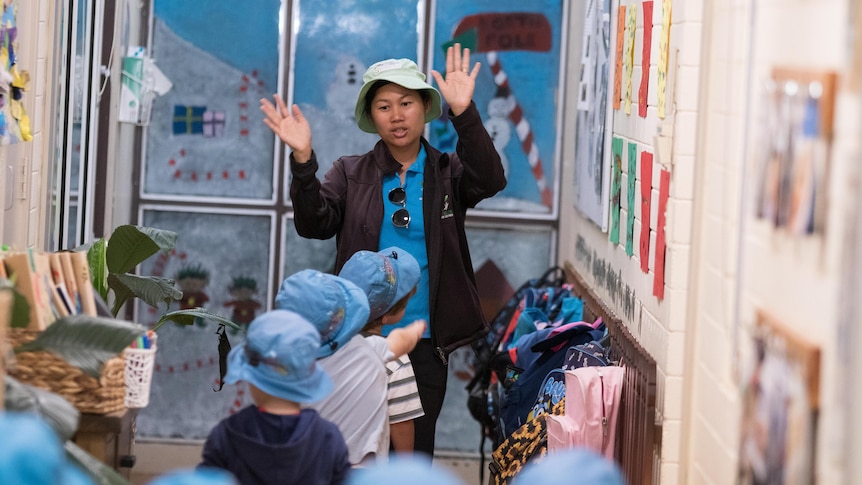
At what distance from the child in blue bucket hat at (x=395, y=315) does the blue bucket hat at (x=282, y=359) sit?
0.60m

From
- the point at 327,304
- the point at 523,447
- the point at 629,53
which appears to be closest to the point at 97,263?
the point at 327,304

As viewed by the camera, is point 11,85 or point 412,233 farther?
point 412,233

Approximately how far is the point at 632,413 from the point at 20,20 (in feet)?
7.05

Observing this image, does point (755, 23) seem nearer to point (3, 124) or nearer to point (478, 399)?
point (3, 124)

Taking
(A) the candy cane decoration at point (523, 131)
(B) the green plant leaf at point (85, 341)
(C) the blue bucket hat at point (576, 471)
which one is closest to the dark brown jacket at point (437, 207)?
(B) the green plant leaf at point (85, 341)

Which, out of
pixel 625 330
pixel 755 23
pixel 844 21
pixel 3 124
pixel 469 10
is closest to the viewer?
pixel 844 21

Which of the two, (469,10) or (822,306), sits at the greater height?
(469,10)

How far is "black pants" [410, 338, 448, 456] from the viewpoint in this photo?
3.76m

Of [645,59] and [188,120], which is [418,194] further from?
[188,120]

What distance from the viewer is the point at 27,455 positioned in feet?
5.83

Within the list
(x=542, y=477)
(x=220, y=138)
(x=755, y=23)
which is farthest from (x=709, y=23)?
(x=220, y=138)

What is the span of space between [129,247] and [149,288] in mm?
153

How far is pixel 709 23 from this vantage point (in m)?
3.11

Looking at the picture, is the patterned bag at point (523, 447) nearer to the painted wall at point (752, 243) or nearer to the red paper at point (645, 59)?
the painted wall at point (752, 243)
